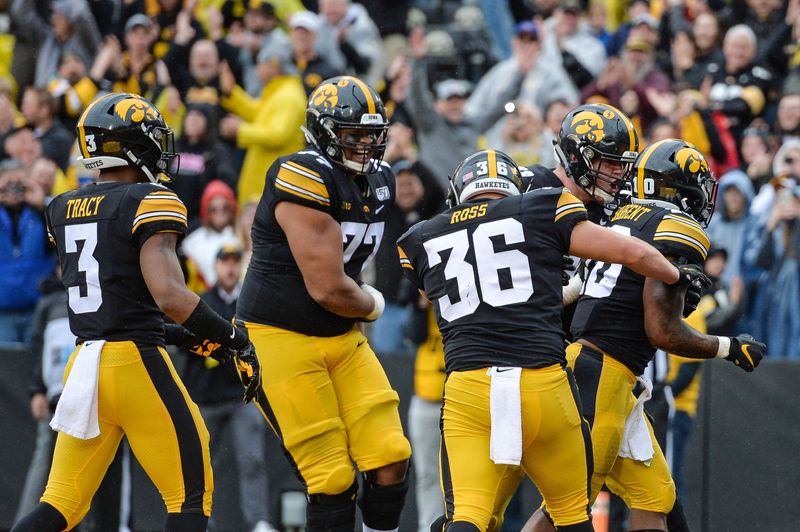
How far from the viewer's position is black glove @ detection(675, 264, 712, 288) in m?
5.93

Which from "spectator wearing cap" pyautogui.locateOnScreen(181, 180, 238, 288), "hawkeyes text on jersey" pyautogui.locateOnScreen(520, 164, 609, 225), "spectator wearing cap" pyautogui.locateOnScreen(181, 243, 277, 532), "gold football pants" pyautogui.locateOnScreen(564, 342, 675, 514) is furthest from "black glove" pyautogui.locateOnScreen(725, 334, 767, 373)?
"spectator wearing cap" pyautogui.locateOnScreen(181, 180, 238, 288)

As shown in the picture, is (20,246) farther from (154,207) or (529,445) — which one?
(529,445)

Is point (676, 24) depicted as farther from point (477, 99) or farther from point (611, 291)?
point (611, 291)

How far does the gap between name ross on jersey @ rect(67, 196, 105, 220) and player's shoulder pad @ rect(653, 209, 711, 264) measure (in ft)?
8.14

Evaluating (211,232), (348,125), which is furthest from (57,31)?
(348,125)

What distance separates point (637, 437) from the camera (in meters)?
6.33

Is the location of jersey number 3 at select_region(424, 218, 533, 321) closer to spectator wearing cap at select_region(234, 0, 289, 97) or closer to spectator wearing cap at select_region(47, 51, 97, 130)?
spectator wearing cap at select_region(234, 0, 289, 97)

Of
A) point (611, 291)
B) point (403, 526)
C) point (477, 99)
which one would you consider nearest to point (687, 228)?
point (611, 291)

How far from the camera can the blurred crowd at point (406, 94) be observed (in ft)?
33.5

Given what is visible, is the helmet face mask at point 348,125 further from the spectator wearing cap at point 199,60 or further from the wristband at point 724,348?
the spectator wearing cap at point 199,60

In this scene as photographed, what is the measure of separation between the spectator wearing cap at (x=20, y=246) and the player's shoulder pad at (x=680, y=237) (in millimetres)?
5477

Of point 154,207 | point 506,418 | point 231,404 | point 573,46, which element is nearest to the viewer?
point 506,418

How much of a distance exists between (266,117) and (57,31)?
3128 millimetres

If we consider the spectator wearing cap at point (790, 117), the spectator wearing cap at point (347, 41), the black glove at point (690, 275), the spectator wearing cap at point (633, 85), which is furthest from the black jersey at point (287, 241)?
the spectator wearing cap at point (347, 41)
